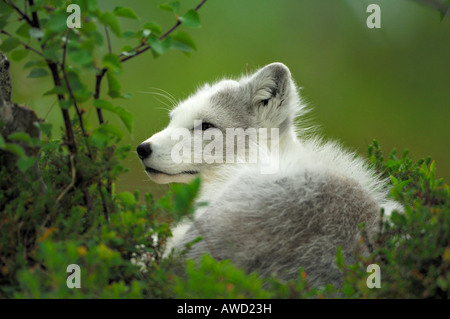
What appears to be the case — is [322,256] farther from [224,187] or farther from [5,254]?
[5,254]

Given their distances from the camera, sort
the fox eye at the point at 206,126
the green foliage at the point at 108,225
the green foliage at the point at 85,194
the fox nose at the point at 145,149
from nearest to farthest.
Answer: the green foliage at the point at 108,225
the green foliage at the point at 85,194
the fox nose at the point at 145,149
the fox eye at the point at 206,126

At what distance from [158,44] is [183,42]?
0.12 meters

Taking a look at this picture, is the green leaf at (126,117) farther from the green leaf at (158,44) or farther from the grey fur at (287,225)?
the grey fur at (287,225)

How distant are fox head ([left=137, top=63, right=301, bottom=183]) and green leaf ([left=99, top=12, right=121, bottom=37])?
63.6 inches

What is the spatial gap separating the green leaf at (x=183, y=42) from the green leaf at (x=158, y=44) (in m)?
0.03

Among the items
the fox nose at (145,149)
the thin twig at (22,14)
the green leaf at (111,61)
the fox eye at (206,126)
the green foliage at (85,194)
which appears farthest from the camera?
the fox eye at (206,126)

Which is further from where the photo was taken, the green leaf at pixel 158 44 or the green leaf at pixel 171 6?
the green leaf at pixel 171 6

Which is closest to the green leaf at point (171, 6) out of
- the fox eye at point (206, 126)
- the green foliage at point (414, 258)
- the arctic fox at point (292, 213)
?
the arctic fox at point (292, 213)

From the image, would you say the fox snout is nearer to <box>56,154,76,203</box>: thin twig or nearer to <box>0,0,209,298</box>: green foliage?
<box>0,0,209,298</box>: green foliage

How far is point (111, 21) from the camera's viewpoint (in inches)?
76.7

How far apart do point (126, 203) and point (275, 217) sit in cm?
65

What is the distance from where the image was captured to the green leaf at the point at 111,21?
1937mm

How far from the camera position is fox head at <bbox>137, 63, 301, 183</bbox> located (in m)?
3.53

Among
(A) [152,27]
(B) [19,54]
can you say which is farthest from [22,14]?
(A) [152,27]
